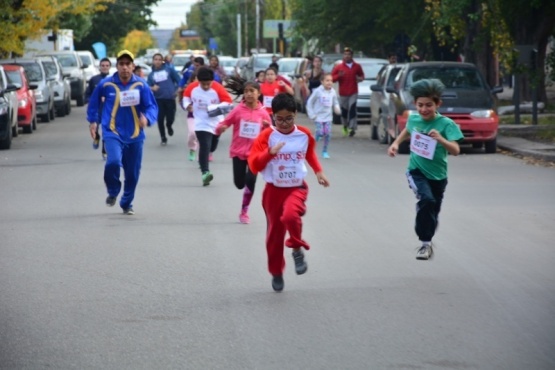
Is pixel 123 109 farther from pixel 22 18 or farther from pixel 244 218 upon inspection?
pixel 22 18

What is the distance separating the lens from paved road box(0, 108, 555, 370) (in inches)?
275

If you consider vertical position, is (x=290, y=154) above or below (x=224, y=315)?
above

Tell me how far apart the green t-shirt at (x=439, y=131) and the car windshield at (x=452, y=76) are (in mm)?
13587

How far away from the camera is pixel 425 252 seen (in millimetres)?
10164

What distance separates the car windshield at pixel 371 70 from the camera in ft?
108

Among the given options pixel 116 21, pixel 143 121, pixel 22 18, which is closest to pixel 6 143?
pixel 143 121

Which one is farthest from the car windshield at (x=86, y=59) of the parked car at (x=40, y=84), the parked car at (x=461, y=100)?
the parked car at (x=461, y=100)

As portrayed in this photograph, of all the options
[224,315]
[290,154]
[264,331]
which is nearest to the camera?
[264,331]

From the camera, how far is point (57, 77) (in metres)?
37.3

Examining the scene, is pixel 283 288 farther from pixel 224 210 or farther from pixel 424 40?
pixel 424 40

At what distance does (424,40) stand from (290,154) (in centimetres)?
3193

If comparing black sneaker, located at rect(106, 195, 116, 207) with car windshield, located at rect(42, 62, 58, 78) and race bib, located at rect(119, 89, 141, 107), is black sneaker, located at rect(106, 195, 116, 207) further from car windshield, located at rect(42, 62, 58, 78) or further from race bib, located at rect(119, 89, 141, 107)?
car windshield, located at rect(42, 62, 58, 78)

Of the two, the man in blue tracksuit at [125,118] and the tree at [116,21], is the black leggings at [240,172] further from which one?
the tree at [116,21]

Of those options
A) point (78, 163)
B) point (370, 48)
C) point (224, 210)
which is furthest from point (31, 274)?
point (370, 48)
